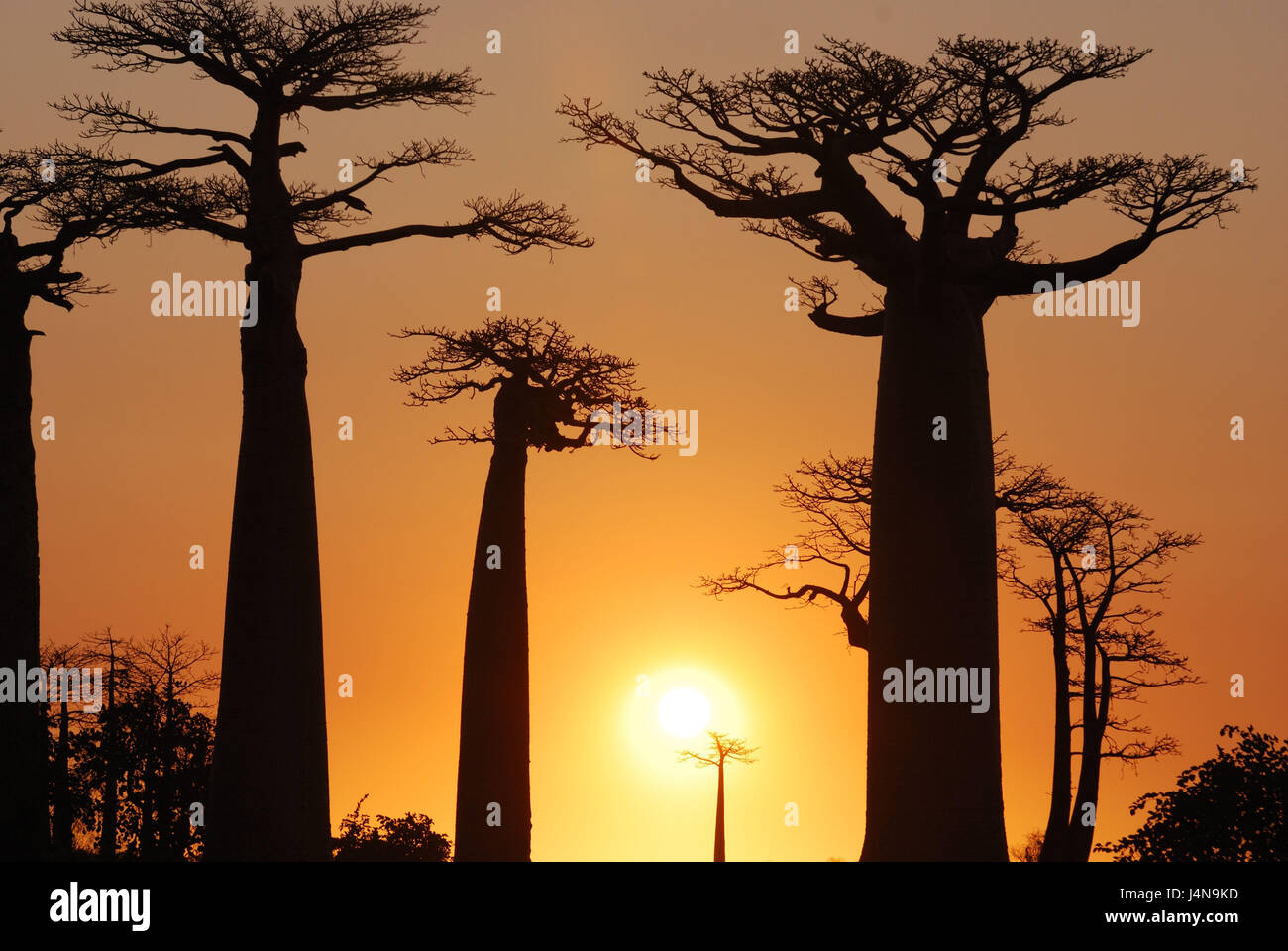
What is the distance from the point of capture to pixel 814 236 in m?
16.7

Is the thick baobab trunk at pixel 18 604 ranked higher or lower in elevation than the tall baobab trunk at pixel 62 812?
higher

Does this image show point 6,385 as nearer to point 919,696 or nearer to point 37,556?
point 37,556

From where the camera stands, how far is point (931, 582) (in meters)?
14.8

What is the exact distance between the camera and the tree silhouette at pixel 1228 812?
1456 cm

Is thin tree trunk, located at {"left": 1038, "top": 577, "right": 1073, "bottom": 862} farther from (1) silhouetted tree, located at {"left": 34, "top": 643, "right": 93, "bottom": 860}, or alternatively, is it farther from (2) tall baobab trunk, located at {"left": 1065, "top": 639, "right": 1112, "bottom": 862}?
(1) silhouetted tree, located at {"left": 34, "top": 643, "right": 93, "bottom": 860}

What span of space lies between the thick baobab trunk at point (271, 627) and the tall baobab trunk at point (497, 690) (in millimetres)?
5465

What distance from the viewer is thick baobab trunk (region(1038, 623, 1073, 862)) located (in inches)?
898

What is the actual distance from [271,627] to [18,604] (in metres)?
4.15

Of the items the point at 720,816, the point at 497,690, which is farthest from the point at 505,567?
the point at 720,816

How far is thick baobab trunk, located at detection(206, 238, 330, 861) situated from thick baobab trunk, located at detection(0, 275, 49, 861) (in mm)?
3557

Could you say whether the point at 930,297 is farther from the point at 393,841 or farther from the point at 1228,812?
the point at 393,841

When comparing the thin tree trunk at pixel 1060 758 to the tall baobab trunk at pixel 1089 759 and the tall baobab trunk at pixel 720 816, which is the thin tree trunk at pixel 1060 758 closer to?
the tall baobab trunk at pixel 1089 759

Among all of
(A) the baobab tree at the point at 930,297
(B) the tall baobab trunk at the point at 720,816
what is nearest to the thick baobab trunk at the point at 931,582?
(A) the baobab tree at the point at 930,297
